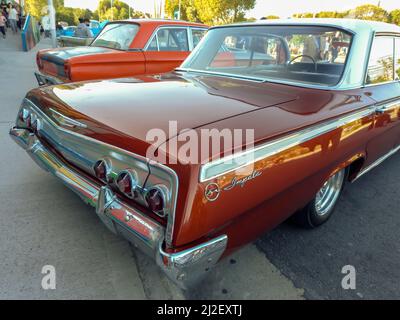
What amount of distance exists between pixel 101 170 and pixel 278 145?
3.15 ft

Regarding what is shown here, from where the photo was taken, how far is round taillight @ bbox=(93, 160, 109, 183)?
1.68 m

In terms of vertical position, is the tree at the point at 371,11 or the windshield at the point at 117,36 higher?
the tree at the point at 371,11

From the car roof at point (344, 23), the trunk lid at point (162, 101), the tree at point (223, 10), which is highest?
A: the tree at point (223, 10)

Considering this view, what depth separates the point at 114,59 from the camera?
4.92 m

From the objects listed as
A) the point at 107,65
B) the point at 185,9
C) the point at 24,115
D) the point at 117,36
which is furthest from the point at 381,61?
the point at 185,9

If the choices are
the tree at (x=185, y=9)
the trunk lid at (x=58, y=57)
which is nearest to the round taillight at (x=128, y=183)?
the trunk lid at (x=58, y=57)

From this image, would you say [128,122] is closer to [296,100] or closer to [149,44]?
[296,100]

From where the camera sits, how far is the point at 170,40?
5.55m

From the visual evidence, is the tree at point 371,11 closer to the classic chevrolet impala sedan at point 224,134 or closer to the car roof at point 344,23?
the car roof at point 344,23

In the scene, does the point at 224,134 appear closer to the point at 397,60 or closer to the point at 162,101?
the point at 162,101

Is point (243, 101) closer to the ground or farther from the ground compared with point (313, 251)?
farther from the ground

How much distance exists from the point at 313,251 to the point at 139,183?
1.57 m

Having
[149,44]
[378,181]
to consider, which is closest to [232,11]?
[149,44]

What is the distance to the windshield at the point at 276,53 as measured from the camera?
8.16 feet
